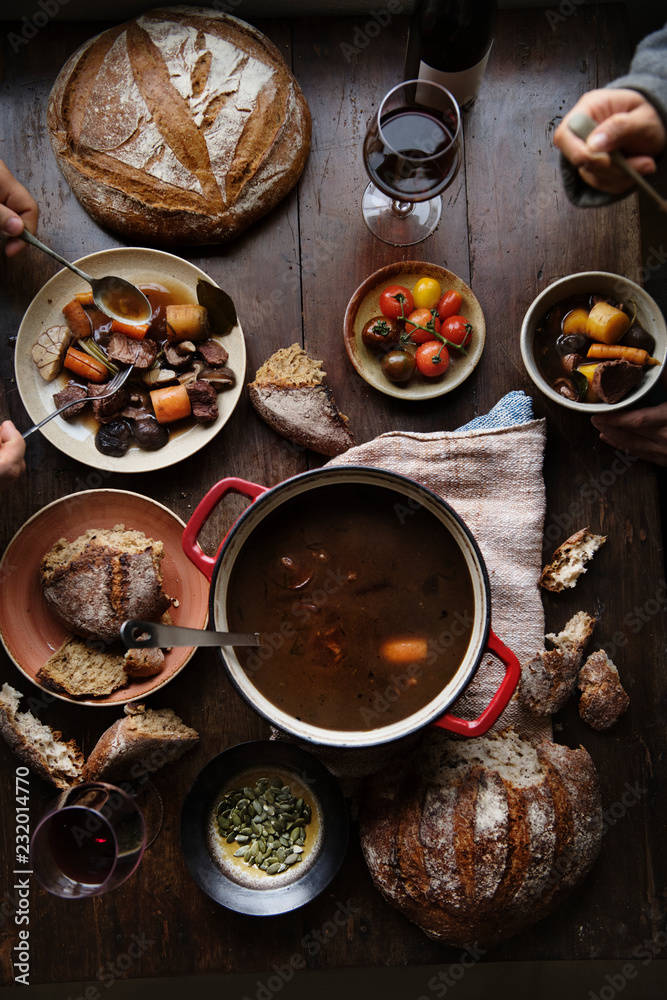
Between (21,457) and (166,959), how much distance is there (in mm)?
1514

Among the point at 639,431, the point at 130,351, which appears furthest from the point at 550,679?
the point at 130,351

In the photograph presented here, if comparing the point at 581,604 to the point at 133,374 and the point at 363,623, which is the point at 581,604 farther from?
the point at 133,374

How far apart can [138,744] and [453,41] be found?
7.03ft

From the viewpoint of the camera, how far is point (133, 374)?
199cm

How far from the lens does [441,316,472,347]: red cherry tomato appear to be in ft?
6.39

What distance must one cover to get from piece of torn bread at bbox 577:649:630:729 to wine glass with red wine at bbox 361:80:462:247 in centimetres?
144

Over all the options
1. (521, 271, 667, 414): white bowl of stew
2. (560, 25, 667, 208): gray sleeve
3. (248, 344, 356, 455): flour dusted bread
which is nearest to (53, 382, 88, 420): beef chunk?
(248, 344, 356, 455): flour dusted bread

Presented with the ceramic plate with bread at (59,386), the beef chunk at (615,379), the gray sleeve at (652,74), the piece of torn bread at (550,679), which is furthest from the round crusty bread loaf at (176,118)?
the piece of torn bread at (550,679)

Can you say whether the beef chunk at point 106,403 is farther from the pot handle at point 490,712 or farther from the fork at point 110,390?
the pot handle at point 490,712

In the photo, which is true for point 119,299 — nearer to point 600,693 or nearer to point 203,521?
point 203,521

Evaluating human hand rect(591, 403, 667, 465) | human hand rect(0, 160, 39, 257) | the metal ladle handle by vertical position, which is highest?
human hand rect(0, 160, 39, 257)

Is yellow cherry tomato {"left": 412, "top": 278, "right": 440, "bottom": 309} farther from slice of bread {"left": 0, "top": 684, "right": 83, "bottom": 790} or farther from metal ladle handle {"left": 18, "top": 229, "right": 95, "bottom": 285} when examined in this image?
slice of bread {"left": 0, "top": 684, "right": 83, "bottom": 790}

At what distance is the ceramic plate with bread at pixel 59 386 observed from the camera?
1945mm

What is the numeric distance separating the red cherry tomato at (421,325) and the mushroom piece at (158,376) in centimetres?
71
